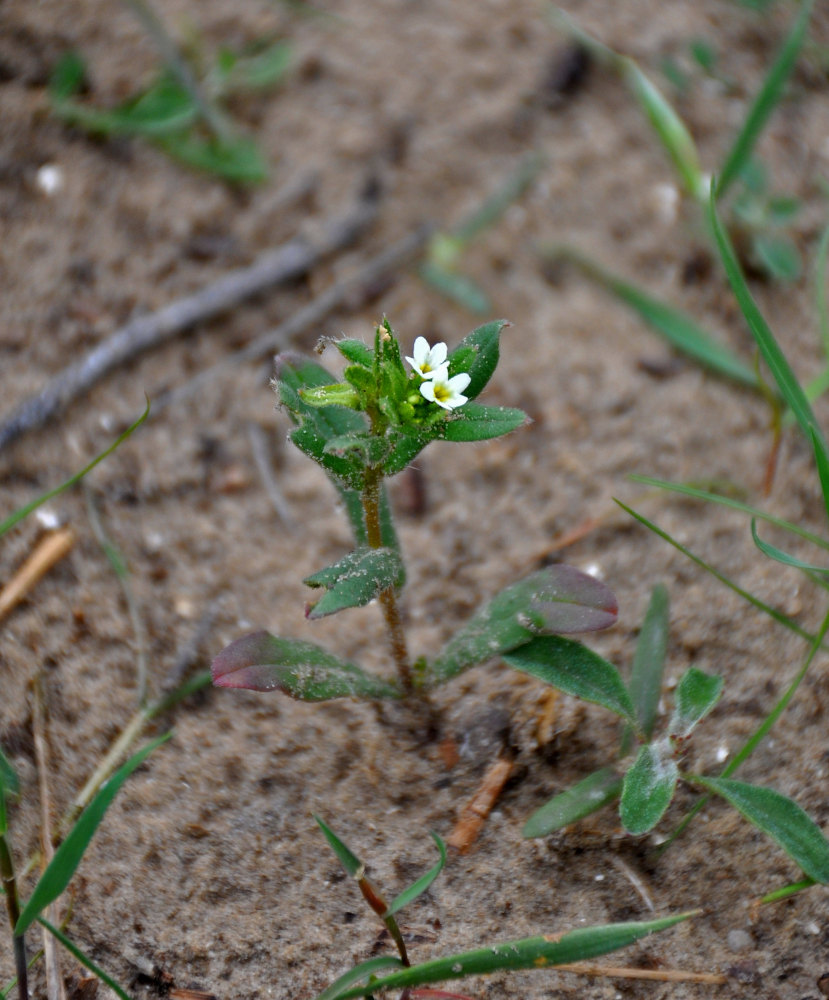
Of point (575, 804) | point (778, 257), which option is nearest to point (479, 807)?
point (575, 804)

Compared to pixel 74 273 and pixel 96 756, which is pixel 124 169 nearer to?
pixel 74 273

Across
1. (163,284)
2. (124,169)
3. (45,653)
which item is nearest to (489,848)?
(45,653)

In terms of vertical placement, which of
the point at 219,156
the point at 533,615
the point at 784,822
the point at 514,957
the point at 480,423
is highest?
the point at 480,423

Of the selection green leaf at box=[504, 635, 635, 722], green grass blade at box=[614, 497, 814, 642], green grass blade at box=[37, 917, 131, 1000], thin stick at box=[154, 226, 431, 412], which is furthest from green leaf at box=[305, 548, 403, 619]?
thin stick at box=[154, 226, 431, 412]

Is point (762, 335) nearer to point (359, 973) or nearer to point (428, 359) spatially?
point (428, 359)

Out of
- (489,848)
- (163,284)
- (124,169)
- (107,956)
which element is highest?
(124,169)

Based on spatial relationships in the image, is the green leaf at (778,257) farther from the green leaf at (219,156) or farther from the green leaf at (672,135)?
the green leaf at (219,156)

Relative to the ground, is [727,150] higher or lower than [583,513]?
higher
